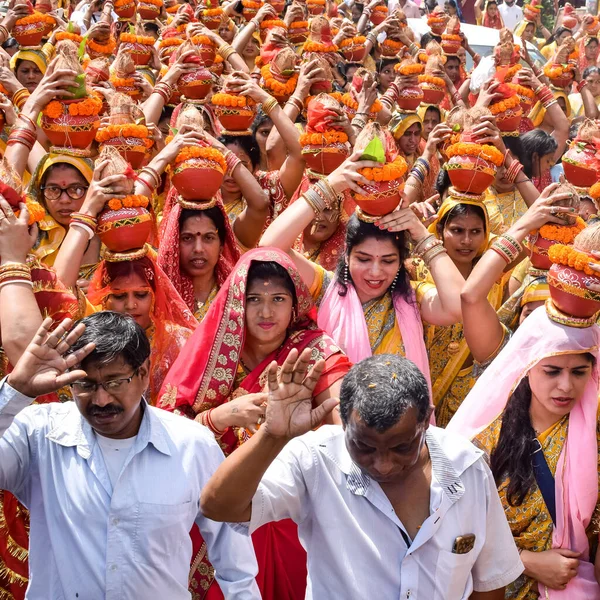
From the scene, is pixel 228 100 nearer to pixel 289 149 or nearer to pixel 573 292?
pixel 289 149

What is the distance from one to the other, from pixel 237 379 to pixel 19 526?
950mm

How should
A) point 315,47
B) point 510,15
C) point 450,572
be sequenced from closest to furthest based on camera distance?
point 450,572
point 315,47
point 510,15

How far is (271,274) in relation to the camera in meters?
3.57

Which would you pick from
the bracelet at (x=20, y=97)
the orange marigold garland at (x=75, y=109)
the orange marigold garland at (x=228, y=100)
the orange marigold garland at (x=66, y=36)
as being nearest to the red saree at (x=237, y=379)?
the orange marigold garland at (x=75, y=109)

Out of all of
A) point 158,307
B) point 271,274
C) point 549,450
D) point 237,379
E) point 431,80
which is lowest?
point 549,450

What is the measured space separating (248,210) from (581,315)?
2579mm

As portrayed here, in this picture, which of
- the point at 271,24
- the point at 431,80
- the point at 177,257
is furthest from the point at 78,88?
the point at 271,24

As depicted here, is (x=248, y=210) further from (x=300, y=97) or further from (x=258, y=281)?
(x=258, y=281)

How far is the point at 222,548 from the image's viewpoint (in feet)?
9.05

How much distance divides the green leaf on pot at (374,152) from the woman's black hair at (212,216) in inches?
35.8

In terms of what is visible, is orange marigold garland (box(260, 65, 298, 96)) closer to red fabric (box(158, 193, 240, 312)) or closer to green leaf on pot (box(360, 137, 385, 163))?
red fabric (box(158, 193, 240, 312))

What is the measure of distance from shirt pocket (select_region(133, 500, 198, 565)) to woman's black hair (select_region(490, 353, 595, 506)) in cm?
120

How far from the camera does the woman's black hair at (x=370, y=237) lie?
416 cm

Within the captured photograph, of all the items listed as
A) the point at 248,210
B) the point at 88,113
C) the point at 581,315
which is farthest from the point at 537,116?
the point at 581,315
